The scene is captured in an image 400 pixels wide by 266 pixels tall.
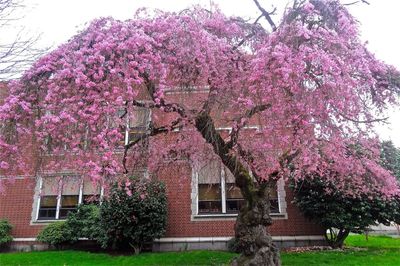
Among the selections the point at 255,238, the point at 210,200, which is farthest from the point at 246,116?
the point at 210,200

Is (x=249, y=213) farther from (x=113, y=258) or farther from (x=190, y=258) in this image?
(x=113, y=258)

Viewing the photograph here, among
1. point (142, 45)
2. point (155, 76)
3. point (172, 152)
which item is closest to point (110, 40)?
point (142, 45)

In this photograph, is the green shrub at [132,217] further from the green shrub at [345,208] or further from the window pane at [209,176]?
the green shrub at [345,208]

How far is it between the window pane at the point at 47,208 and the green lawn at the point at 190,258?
1.87 metres

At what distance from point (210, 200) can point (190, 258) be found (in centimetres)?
296

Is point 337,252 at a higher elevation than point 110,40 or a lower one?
lower

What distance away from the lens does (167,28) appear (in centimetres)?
718

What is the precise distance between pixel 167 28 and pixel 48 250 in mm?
9758

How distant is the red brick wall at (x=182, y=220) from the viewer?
42.2 feet

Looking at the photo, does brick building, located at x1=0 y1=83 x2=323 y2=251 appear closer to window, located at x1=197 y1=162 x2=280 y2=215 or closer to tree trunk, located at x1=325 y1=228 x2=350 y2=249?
window, located at x1=197 y1=162 x2=280 y2=215

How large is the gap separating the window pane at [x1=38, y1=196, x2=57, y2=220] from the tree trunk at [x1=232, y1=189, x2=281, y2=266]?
339 inches

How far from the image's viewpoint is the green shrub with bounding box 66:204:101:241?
494 inches

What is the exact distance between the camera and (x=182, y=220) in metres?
13.2

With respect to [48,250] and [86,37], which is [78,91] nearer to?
[86,37]
